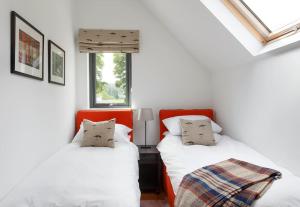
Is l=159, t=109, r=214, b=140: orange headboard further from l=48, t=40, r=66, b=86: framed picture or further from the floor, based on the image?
l=48, t=40, r=66, b=86: framed picture

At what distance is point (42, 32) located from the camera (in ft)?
7.03

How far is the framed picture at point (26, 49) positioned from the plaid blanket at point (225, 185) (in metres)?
1.48

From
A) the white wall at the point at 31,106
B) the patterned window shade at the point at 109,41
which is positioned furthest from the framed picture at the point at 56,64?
the patterned window shade at the point at 109,41

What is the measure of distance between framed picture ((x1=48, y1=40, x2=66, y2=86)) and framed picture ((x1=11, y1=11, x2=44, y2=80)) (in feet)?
0.62

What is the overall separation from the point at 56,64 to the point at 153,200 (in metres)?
1.88

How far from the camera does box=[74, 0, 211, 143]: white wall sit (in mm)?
3336

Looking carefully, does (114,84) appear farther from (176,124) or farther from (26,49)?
(26,49)

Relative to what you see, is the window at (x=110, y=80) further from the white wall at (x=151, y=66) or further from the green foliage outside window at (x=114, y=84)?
the white wall at (x=151, y=66)

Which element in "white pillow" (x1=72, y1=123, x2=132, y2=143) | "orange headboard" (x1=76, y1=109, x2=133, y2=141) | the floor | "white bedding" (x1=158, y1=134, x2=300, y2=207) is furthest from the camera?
"orange headboard" (x1=76, y1=109, x2=133, y2=141)

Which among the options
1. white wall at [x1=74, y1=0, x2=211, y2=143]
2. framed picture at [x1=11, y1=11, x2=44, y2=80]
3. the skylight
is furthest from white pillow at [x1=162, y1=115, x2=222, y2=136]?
framed picture at [x1=11, y1=11, x2=44, y2=80]

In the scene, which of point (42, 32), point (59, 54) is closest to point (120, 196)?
point (42, 32)

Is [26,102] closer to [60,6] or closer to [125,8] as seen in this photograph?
[60,6]

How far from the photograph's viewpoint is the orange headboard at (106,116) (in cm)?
317

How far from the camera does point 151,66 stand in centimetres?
341
